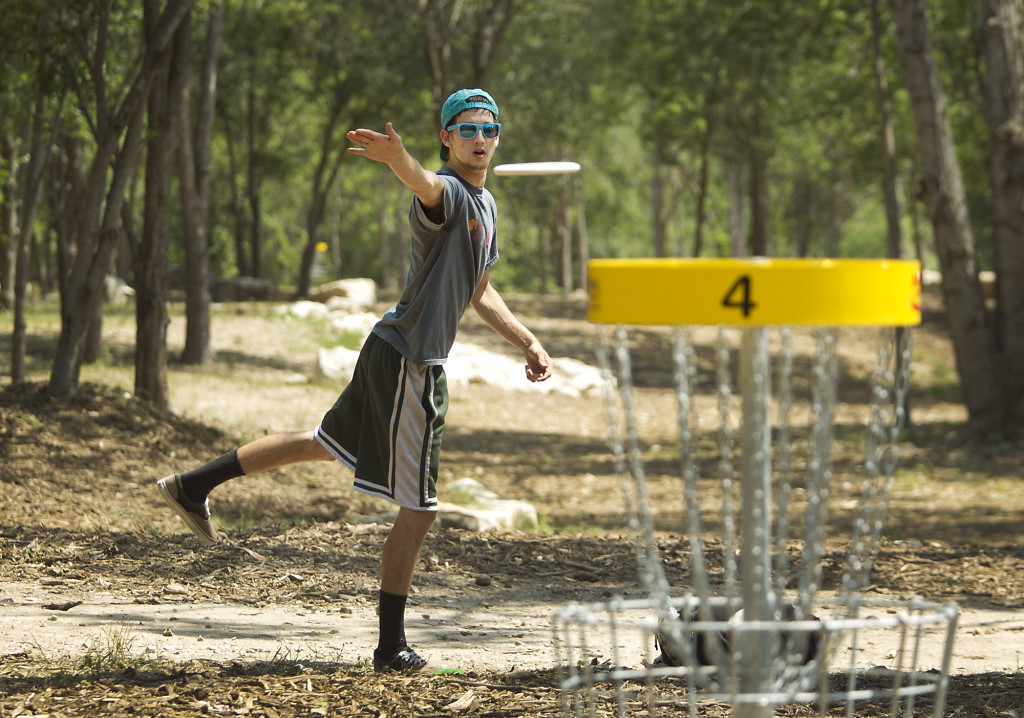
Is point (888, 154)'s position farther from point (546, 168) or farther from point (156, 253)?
point (546, 168)

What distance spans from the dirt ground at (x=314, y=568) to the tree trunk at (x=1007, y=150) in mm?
1469

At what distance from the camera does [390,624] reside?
11.5ft

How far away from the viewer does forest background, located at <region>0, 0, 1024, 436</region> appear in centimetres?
891

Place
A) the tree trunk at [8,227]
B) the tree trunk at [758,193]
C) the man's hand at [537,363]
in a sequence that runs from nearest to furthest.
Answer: the man's hand at [537,363], the tree trunk at [8,227], the tree trunk at [758,193]

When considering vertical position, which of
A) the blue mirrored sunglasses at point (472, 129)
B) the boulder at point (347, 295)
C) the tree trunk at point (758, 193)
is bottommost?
the blue mirrored sunglasses at point (472, 129)

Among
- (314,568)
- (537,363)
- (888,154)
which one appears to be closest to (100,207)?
(314,568)

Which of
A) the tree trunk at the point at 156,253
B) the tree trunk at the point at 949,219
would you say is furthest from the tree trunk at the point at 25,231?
the tree trunk at the point at 949,219

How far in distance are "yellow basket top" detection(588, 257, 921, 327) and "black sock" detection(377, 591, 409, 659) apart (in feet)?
6.20

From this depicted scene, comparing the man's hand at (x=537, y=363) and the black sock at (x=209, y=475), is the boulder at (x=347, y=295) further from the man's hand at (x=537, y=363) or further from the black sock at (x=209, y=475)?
the man's hand at (x=537, y=363)

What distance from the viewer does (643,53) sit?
2252 centimetres

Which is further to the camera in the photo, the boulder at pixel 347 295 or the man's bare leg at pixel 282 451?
the boulder at pixel 347 295

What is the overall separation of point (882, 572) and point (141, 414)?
18.4 feet

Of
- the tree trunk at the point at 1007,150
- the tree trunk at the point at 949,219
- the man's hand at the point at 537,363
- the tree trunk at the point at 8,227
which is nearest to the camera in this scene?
the man's hand at the point at 537,363

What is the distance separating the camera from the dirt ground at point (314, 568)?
3.30 metres
